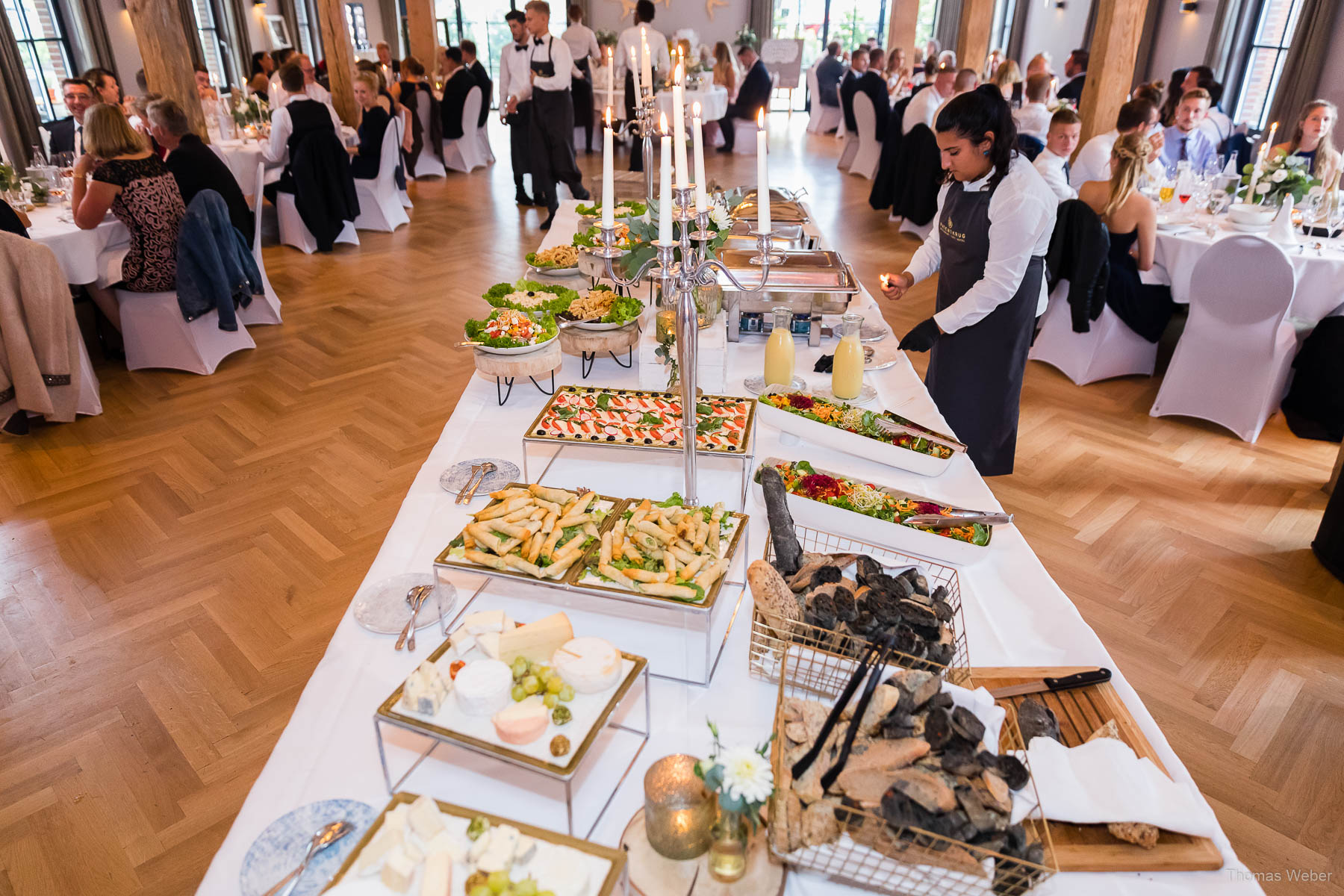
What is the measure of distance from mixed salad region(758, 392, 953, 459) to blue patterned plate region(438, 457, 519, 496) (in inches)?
24.2

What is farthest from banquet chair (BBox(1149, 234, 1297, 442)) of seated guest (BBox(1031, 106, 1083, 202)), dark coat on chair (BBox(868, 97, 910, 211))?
dark coat on chair (BBox(868, 97, 910, 211))

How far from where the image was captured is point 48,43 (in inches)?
321

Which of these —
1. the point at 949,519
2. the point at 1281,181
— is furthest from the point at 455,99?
the point at 949,519

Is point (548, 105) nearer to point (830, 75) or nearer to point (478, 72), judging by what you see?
point (478, 72)

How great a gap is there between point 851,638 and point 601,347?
1.29m

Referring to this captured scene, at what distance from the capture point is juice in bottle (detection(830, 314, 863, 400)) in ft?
6.54

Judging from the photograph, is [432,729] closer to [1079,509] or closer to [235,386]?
[1079,509]

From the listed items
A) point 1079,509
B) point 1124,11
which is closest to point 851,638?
point 1079,509

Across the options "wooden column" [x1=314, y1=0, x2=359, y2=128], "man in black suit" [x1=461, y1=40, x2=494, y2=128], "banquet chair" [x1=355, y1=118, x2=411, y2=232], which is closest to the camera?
"banquet chair" [x1=355, y1=118, x2=411, y2=232]

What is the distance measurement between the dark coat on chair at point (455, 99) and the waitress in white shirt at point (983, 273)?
6.87 m

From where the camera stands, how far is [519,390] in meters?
2.25

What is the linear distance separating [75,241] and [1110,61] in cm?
593

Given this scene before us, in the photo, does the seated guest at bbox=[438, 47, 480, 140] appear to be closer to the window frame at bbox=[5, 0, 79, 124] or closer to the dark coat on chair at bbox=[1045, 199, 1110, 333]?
the window frame at bbox=[5, 0, 79, 124]

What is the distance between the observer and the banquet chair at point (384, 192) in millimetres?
6355
